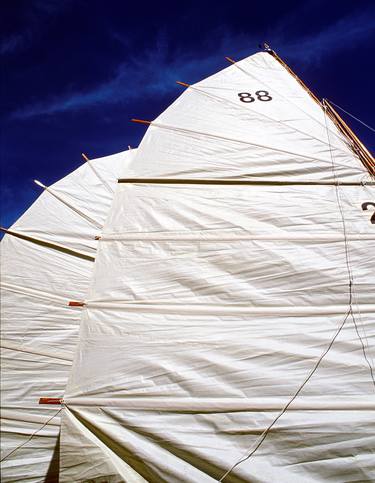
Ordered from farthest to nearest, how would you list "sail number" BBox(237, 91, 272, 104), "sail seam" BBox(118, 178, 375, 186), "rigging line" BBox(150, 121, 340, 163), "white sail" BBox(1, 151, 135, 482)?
"sail number" BBox(237, 91, 272, 104) < "white sail" BBox(1, 151, 135, 482) < "rigging line" BBox(150, 121, 340, 163) < "sail seam" BBox(118, 178, 375, 186)

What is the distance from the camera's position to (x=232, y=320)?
112 inches

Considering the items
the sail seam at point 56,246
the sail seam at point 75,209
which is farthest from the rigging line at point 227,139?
the sail seam at point 75,209

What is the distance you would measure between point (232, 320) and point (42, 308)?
15.2ft

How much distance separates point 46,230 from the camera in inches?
298

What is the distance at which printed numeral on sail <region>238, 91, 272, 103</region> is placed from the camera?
5.16m

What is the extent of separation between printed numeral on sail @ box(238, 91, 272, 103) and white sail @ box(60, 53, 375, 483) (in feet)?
2.97

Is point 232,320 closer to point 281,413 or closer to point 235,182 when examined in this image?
point 281,413

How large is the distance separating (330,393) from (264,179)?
2.47 metres

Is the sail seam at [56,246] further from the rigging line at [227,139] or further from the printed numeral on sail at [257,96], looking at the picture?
the printed numeral on sail at [257,96]

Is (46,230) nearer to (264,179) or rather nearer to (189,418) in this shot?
(264,179)

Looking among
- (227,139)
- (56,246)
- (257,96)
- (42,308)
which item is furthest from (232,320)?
(56,246)

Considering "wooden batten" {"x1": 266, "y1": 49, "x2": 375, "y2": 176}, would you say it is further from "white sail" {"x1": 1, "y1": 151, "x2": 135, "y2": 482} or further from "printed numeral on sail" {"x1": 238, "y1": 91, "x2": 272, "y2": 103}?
"white sail" {"x1": 1, "y1": 151, "x2": 135, "y2": 482}

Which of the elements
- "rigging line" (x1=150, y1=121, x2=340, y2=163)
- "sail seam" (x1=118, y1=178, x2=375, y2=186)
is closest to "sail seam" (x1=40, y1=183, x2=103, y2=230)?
"rigging line" (x1=150, y1=121, x2=340, y2=163)

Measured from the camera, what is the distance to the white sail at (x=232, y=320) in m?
2.25
